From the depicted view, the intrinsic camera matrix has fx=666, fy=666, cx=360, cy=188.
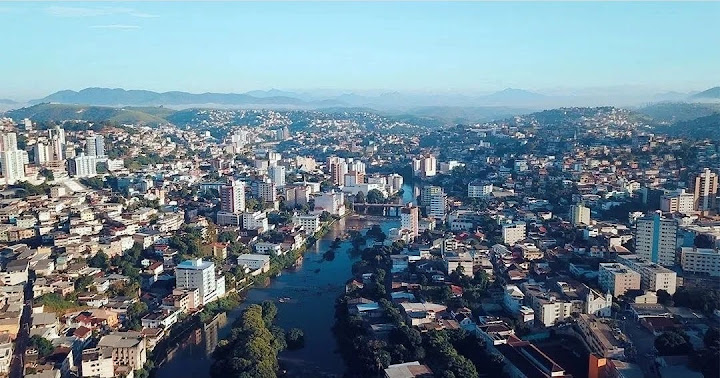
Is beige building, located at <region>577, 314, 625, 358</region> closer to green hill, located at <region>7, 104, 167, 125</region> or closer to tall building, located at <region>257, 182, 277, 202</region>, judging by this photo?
tall building, located at <region>257, 182, 277, 202</region>

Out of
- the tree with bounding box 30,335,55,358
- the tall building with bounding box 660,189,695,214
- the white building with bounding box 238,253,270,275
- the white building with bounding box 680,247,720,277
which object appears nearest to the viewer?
the tree with bounding box 30,335,55,358

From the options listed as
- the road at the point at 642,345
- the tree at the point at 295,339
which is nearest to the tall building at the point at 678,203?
the road at the point at 642,345

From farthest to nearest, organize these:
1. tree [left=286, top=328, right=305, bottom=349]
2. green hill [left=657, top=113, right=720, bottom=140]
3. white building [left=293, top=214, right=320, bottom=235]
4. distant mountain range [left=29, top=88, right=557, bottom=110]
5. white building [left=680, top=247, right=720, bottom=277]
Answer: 1. distant mountain range [left=29, top=88, right=557, bottom=110]
2. green hill [left=657, top=113, right=720, bottom=140]
3. white building [left=293, top=214, right=320, bottom=235]
4. white building [left=680, top=247, right=720, bottom=277]
5. tree [left=286, top=328, right=305, bottom=349]

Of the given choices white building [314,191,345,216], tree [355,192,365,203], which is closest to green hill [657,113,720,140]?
tree [355,192,365,203]

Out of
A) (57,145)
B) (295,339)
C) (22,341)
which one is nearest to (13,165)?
(57,145)

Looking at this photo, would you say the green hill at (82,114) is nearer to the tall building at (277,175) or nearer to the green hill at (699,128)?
the tall building at (277,175)

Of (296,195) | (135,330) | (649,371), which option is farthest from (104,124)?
(649,371)

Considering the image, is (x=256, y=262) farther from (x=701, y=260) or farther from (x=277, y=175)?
(x=277, y=175)
